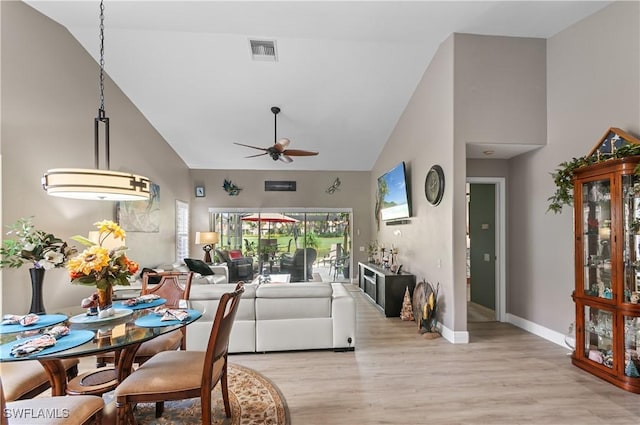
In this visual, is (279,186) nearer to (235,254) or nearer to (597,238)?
(235,254)

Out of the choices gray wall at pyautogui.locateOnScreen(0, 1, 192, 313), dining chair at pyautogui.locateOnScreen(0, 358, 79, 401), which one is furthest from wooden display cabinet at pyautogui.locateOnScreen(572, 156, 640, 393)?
gray wall at pyautogui.locateOnScreen(0, 1, 192, 313)

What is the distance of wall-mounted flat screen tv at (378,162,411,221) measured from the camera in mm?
5578

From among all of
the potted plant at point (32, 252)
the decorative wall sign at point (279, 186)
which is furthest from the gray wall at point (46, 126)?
the decorative wall sign at point (279, 186)

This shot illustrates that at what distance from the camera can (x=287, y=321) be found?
12.0 ft

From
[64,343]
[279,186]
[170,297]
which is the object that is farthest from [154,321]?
[279,186]

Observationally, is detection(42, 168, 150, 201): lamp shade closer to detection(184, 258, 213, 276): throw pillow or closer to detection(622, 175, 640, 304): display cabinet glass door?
detection(622, 175, 640, 304): display cabinet glass door

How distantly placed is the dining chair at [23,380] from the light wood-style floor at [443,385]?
1.73 metres

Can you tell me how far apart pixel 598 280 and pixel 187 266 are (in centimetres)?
624

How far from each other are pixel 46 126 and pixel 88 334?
309 cm

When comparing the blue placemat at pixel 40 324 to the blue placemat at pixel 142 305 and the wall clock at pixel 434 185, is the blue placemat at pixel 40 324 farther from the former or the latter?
the wall clock at pixel 434 185

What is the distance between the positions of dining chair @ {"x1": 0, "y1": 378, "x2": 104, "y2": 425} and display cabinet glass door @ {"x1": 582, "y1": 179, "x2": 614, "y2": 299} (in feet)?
13.8

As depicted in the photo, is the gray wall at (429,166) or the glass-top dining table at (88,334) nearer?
the glass-top dining table at (88,334)

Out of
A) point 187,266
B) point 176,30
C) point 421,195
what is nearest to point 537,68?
point 421,195

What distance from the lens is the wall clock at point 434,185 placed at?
435cm
